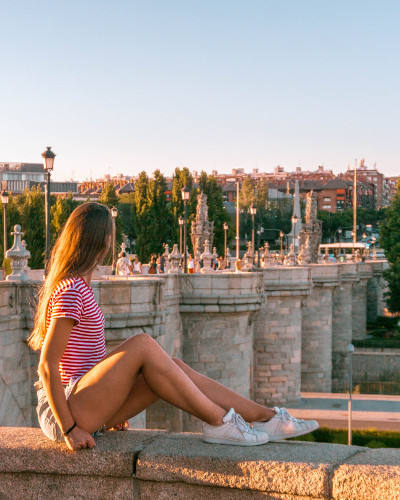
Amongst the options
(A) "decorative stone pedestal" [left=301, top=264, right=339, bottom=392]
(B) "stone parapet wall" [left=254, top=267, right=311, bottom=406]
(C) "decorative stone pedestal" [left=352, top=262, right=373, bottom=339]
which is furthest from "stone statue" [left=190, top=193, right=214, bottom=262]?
(B) "stone parapet wall" [left=254, top=267, right=311, bottom=406]

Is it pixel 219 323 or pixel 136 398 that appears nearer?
pixel 136 398

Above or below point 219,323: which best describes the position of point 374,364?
below

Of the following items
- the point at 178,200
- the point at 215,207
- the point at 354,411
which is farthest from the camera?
the point at 215,207

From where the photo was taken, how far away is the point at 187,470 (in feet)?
14.6

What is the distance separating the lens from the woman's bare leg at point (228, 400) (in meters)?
5.28

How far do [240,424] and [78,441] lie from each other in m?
0.96

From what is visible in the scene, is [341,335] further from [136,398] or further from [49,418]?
[49,418]

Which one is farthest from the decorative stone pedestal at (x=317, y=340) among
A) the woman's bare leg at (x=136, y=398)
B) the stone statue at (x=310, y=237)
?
the woman's bare leg at (x=136, y=398)

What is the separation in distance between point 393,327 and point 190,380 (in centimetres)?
5297

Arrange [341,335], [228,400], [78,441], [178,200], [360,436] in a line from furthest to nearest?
[178,200] → [341,335] → [360,436] → [228,400] → [78,441]

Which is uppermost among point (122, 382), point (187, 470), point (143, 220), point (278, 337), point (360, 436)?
point (143, 220)

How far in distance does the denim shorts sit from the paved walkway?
2166cm

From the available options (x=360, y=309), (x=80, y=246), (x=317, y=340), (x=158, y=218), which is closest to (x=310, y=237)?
(x=360, y=309)

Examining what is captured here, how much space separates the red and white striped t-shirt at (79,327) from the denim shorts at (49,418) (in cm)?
10
